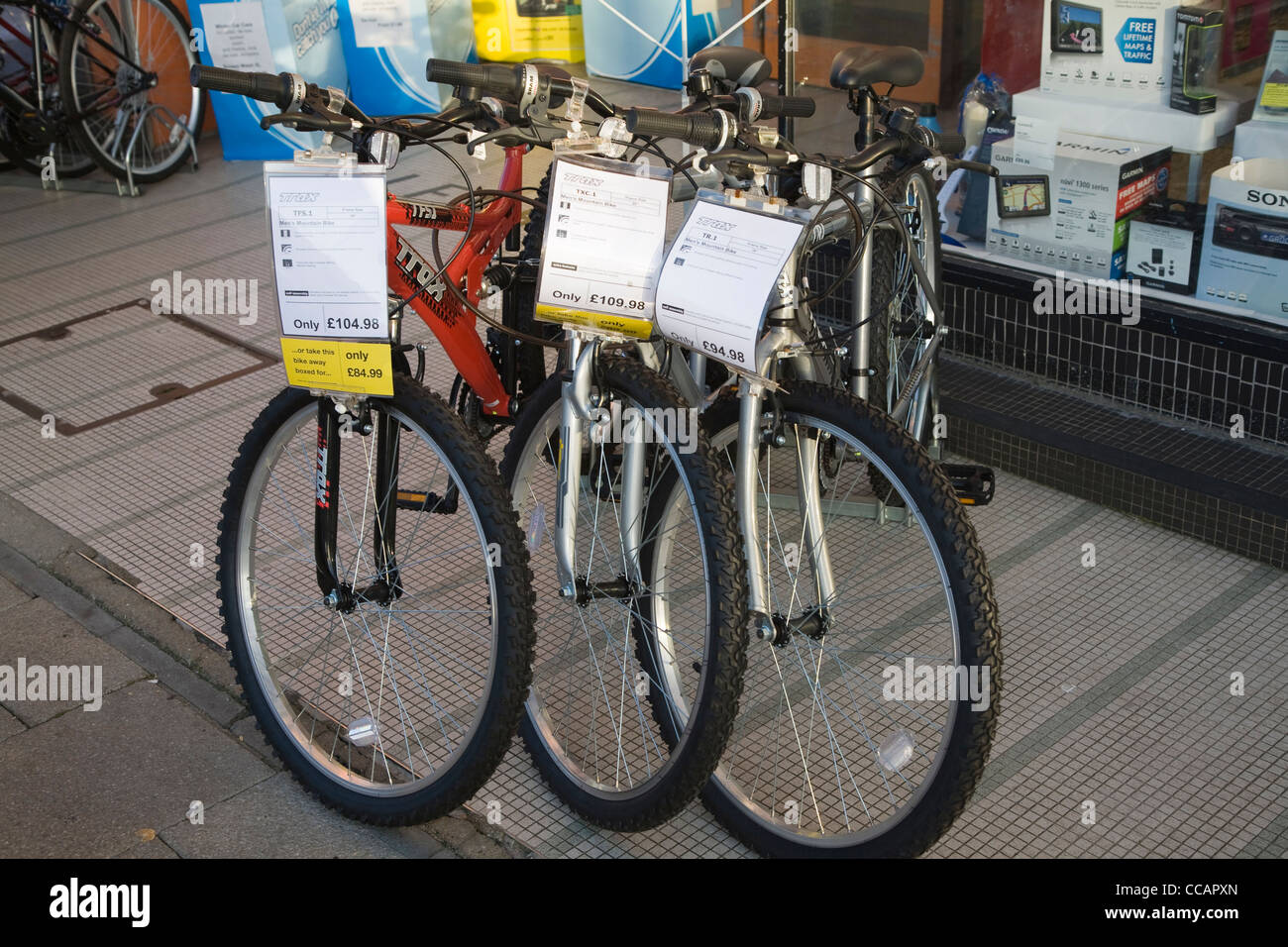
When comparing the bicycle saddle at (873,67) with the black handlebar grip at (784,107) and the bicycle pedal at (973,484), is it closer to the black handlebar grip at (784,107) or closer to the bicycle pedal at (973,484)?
the black handlebar grip at (784,107)

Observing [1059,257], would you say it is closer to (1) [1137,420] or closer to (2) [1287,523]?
(1) [1137,420]

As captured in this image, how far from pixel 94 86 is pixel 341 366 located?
504 centimetres

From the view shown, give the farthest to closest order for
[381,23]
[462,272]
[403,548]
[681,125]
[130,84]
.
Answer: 1. [381,23]
2. [130,84]
3. [403,548]
4. [462,272]
5. [681,125]

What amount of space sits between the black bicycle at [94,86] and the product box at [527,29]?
174 centimetres

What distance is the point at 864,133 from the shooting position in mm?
3135

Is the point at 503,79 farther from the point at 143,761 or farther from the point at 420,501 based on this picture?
the point at 143,761

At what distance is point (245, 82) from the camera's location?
89.0 inches

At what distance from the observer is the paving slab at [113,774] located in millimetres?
2648

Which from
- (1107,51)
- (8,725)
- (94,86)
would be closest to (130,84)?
(94,86)

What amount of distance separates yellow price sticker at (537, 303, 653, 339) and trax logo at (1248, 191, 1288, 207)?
2.11m

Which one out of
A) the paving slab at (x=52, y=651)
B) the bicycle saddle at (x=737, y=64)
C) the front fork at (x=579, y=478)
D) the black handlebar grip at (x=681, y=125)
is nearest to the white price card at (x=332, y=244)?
the front fork at (x=579, y=478)

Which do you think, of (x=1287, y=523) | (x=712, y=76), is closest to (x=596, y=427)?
(x=712, y=76)

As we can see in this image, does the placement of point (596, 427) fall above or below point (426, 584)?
above

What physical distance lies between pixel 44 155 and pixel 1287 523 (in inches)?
237
